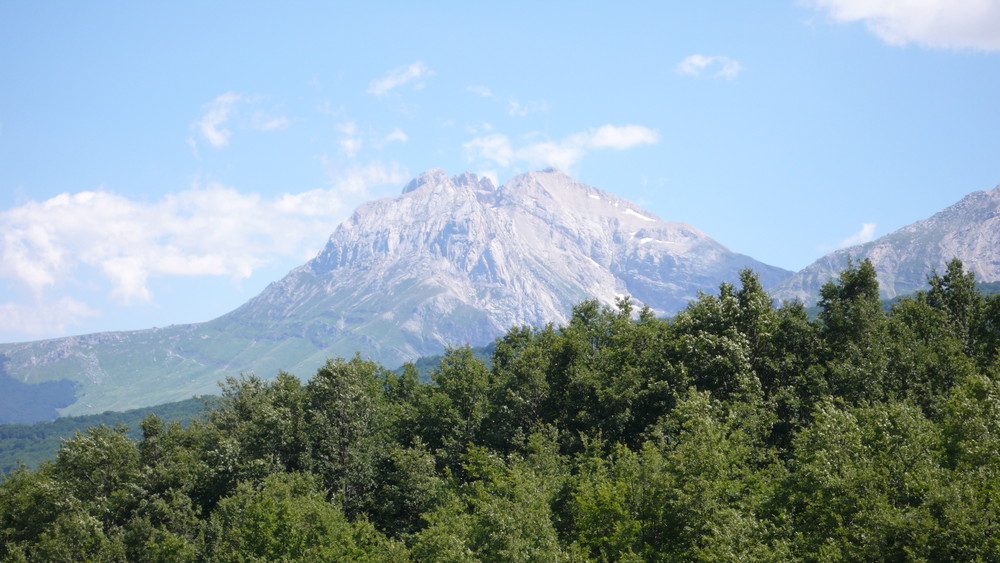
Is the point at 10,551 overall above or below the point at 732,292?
below

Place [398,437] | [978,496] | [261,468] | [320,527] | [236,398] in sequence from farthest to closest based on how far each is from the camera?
[236,398]
[398,437]
[261,468]
[320,527]
[978,496]

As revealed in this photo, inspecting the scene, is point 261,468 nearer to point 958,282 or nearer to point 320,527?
point 320,527

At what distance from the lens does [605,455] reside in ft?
232

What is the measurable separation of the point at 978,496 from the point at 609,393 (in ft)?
120

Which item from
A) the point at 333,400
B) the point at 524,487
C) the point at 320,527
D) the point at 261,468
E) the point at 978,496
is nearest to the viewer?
the point at 978,496

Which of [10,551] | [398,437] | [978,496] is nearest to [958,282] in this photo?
[978,496]

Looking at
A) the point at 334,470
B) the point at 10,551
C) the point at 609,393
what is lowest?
the point at 10,551

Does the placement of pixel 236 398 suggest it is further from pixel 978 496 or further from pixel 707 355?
pixel 978 496

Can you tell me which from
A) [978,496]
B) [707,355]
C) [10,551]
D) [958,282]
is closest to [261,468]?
[10,551]

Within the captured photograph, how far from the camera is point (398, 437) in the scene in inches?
3305

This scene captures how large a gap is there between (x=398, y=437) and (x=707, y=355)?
37485mm

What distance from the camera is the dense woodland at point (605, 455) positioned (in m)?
40.5

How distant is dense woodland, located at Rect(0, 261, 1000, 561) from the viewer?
4053cm

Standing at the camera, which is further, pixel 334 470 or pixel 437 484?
pixel 334 470
